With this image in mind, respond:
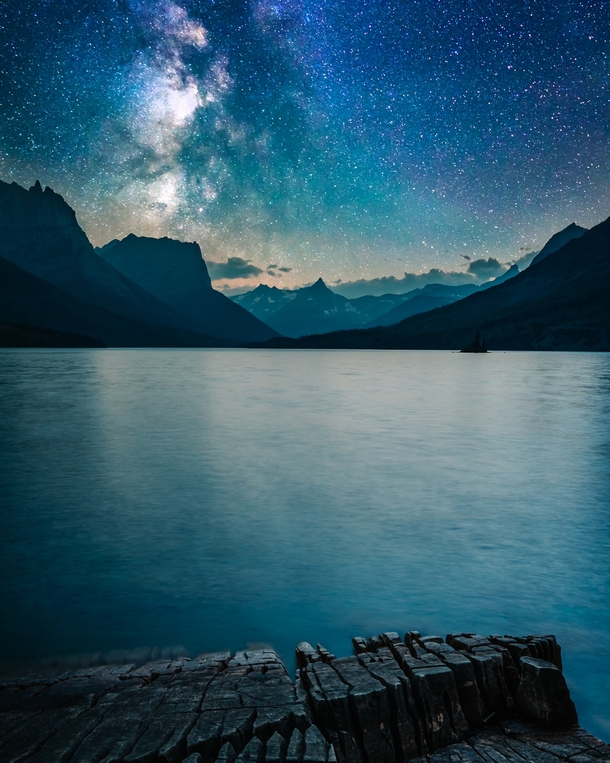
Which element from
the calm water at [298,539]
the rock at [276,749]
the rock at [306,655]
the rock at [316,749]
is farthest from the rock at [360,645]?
the rock at [276,749]

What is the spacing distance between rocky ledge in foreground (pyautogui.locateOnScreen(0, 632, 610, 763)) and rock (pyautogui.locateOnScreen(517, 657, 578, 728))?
1 centimetres

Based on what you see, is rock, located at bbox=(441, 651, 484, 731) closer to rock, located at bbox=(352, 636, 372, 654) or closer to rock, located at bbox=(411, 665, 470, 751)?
rock, located at bbox=(411, 665, 470, 751)

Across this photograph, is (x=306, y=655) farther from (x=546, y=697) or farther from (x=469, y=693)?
(x=546, y=697)

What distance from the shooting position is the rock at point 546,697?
5.10 m

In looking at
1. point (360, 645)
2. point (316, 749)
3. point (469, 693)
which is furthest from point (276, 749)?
point (360, 645)

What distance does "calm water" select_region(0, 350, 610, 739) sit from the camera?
26.8 feet

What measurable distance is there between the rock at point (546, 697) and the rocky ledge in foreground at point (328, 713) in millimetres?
11

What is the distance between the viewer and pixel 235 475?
1952 centimetres

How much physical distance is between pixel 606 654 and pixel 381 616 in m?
3.28

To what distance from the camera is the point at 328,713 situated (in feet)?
15.6

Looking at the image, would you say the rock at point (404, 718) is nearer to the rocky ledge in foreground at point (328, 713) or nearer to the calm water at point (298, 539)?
the rocky ledge in foreground at point (328, 713)

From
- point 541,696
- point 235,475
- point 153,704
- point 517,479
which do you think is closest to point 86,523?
point 235,475

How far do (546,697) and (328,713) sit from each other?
87.3 inches

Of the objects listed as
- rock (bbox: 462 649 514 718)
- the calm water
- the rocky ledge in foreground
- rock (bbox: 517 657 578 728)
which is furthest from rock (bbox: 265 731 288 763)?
the calm water
